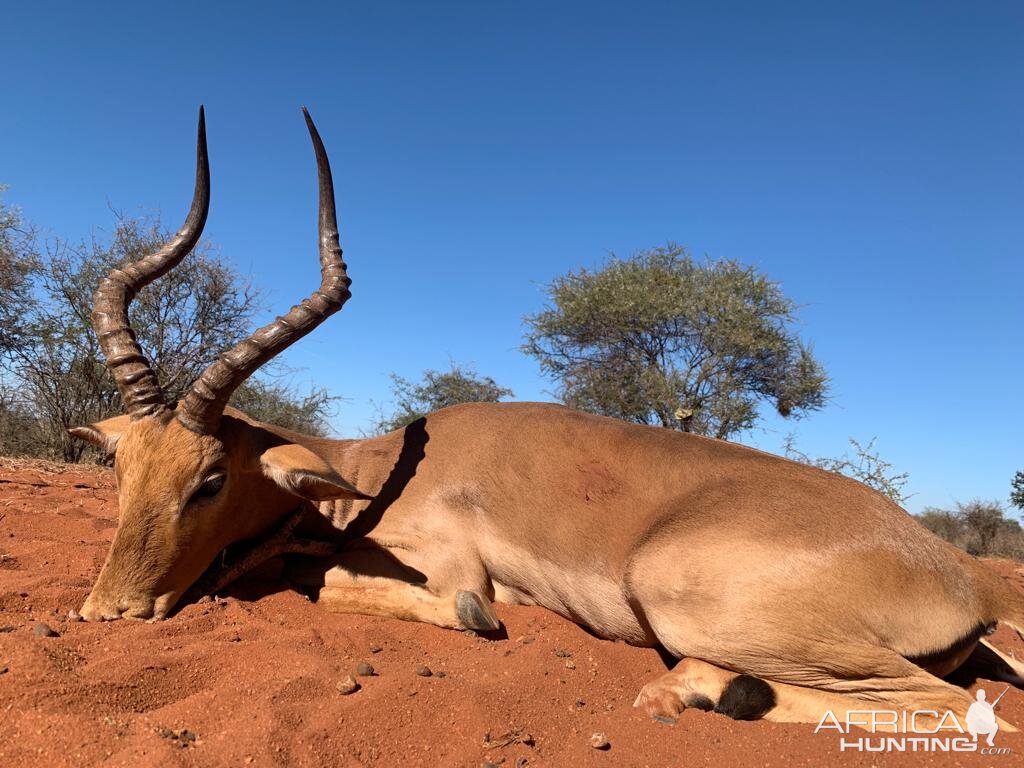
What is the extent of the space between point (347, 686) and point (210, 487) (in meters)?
1.95

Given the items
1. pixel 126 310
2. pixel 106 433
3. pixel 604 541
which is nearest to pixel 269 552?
pixel 106 433

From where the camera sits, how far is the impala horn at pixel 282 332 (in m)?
4.73

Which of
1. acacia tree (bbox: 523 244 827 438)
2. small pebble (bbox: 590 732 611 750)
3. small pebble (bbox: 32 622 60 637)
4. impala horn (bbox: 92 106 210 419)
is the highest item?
acacia tree (bbox: 523 244 827 438)

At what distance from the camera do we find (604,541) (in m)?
4.58

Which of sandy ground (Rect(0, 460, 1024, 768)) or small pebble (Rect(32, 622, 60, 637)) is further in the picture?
small pebble (Rect(32, 622, 60, 637))

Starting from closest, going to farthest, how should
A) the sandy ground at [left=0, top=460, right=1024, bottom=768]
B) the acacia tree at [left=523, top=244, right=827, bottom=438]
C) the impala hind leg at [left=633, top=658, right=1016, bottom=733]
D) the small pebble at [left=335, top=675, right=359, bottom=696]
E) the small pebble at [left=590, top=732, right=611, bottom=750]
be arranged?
the sandy ground at [left=0, top=460, right=1024, bottom=768] < the small pebble at [left=590, top=732, right=611, bottom=750] < the small pebble at [left=335, top=675, right=359, bottom=696] < the impala hind leg at [left=633, top=658, right=1016, bottom=733] < the acacia tree at [left=523, top=244, right=827, bottom=438]

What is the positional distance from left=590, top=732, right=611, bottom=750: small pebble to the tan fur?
0.55 m

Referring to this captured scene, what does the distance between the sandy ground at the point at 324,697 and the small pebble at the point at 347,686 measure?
0.14 ft

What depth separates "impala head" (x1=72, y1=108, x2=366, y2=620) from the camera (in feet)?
14.3

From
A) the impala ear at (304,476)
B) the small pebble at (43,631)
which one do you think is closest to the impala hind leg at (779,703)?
the impala ear at (304,476)

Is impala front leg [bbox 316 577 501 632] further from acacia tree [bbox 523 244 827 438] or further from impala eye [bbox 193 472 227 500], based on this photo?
acacia tree [bbox 523 244 827 438]

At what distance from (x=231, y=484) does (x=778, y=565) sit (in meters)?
3.48

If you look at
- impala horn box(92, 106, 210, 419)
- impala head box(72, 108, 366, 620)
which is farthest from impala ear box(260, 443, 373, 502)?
impala horn box(92, 106, 210, 419)

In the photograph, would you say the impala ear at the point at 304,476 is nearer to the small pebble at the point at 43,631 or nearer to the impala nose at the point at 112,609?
the impala nose at the point at 112,609
